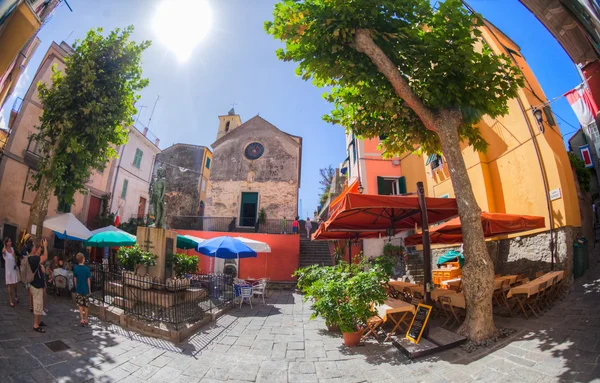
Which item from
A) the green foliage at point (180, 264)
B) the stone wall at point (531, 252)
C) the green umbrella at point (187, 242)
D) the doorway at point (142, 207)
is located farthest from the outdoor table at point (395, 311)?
the doorway at point (142, 207)

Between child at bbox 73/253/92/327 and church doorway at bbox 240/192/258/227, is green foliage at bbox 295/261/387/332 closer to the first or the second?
child at bbox 73/253/92/327

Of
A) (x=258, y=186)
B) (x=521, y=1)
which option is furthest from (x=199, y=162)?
(x=521, y=1)

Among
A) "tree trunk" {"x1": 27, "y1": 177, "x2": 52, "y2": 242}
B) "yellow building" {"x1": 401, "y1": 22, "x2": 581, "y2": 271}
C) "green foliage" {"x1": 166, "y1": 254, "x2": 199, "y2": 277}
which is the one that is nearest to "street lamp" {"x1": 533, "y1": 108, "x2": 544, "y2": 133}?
"yellow building" {"x1": 401, "y1": 22, "x2": 581, "y2": 271}

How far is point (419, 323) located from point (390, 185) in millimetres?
11074

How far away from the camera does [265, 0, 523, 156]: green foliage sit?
5.41 m

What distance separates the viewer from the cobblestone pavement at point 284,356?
346 centimetres

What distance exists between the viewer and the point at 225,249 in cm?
955

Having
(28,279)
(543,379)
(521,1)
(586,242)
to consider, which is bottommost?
(543,379)

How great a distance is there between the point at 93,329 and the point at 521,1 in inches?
538

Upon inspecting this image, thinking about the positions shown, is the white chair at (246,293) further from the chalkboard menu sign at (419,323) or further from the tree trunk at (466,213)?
the tree trunk at (466,213)

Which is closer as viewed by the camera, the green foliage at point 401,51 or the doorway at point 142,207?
the green foliage at point 401,51

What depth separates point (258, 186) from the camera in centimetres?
1984

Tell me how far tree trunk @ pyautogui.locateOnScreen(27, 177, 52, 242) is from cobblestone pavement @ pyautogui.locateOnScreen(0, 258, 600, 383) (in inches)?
122

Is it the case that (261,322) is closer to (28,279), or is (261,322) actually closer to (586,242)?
(28,279)
